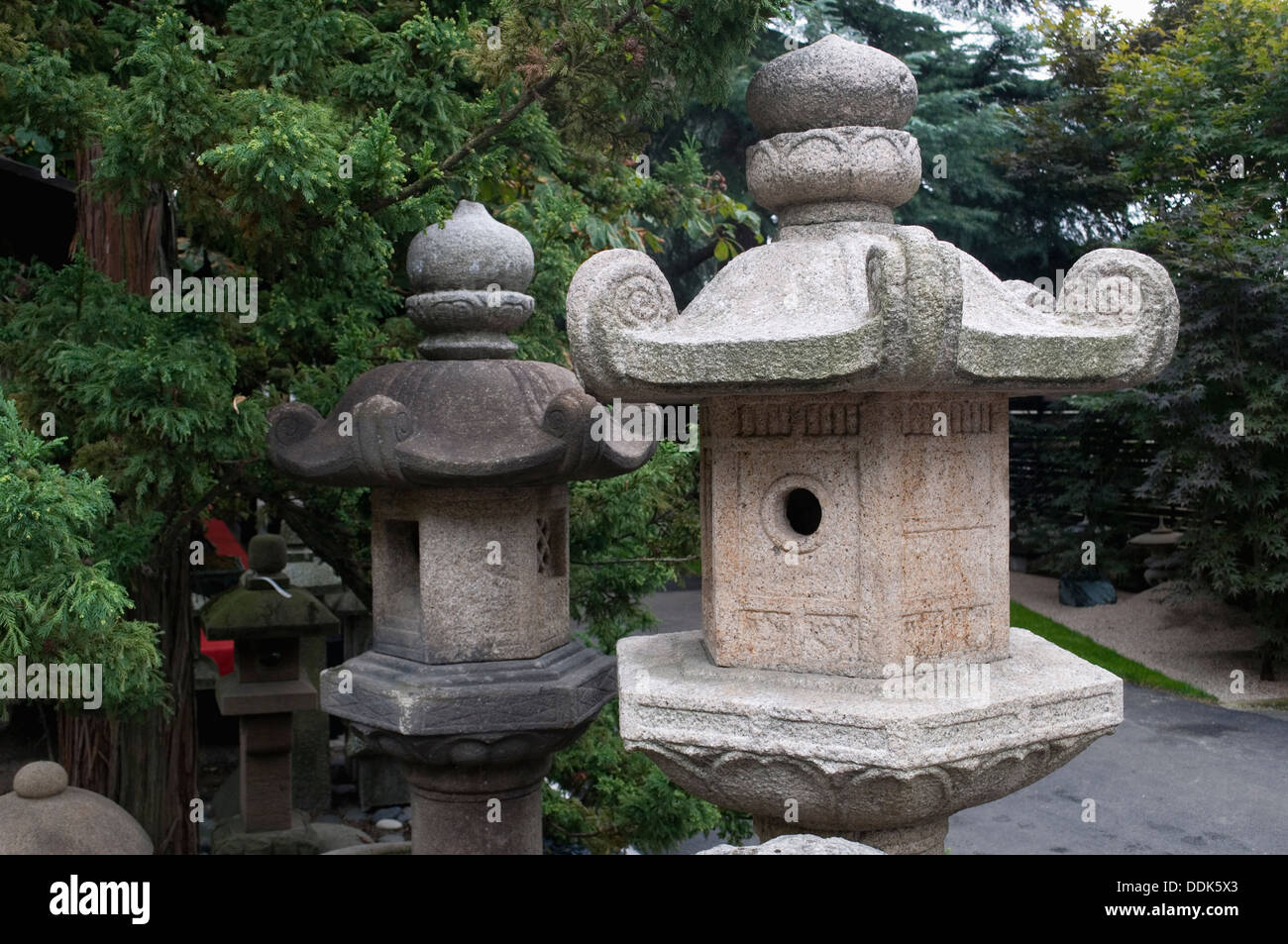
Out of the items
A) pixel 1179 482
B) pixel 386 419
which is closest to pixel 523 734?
pixel 386 419

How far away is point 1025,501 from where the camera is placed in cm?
1652

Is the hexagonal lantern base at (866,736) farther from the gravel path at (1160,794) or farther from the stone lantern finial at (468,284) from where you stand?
the gravel path at (1160,794)

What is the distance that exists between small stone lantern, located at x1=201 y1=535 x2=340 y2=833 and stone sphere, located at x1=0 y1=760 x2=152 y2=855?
101 inches

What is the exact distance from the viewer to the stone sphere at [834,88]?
3.69 meters

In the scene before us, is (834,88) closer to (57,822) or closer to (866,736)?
(866,736)

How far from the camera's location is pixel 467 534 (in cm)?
486

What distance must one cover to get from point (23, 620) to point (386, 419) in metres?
1.68

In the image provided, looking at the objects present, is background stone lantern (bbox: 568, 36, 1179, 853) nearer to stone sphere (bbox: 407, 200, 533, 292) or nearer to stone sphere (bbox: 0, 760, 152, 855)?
stone sphere (bbox: 407, 200, 533, 292)

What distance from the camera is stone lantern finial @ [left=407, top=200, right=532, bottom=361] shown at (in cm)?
491

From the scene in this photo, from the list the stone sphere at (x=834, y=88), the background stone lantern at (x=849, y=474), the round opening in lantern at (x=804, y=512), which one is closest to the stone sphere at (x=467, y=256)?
the background stone lantern at (x=849, y=474)

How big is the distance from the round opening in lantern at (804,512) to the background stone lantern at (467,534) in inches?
35.1

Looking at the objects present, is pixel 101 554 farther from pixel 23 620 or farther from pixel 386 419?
pixel 23 620

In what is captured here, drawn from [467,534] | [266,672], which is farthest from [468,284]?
[266,672]

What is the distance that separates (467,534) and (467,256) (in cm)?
116
